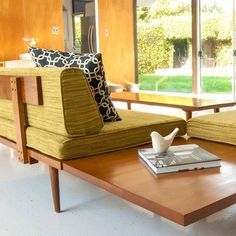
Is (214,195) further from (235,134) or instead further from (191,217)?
(235,134)

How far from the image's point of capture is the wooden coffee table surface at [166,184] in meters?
1.19

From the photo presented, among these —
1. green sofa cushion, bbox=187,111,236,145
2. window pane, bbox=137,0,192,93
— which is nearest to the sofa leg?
green sofa cushion, bbox=187,111,236,145

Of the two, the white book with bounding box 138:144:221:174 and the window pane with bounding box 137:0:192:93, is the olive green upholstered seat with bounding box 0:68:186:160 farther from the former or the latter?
the window pane with bounding box 137:0:192:93

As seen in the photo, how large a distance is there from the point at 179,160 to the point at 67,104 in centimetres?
58

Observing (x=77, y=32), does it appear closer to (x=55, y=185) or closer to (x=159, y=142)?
(x=55, y=185)

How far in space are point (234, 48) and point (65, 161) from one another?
187 inches

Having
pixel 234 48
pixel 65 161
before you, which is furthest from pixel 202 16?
pixel 65 161

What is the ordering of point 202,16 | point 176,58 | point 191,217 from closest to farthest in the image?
point 191,217, point 202,16, point 176,58

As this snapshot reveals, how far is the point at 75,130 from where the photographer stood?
1.79 metres

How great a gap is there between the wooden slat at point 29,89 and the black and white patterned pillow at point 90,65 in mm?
186

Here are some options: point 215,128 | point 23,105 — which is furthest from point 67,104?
point 215,128

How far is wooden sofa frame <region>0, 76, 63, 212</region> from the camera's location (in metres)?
1.87

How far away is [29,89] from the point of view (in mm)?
1931

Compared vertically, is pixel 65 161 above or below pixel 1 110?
below
